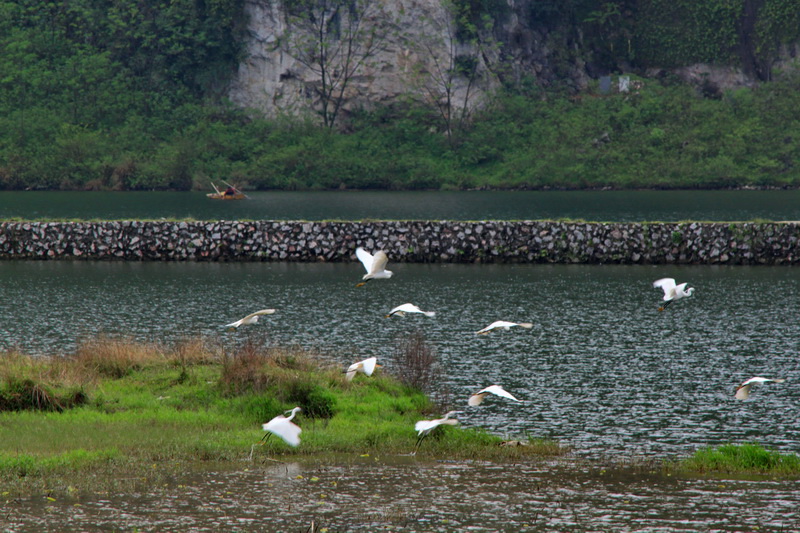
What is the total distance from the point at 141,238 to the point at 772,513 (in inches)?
1659

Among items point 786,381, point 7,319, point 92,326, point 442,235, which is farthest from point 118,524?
point 442,235

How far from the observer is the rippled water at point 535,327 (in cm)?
2081

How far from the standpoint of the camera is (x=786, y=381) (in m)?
23.8

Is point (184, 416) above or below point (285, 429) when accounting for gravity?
below

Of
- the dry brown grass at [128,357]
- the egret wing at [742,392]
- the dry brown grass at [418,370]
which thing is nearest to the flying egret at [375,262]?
the dry brown grass at [418,370]

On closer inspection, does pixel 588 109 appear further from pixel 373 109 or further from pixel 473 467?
pixel 473 467

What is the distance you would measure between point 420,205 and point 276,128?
35.8 metres

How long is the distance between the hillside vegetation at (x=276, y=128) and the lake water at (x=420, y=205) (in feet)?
15.3

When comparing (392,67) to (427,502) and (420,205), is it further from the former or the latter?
(427,502)

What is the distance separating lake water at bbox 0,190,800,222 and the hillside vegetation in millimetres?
4674

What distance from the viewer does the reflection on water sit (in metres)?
13.5

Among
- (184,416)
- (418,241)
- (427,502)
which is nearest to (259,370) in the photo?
(184,416)

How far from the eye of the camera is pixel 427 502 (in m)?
14.6

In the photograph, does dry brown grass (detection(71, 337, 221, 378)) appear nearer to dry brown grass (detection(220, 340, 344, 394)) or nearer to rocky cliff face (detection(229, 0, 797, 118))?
dry brown grass (detection(220, 340, 344, 394))
